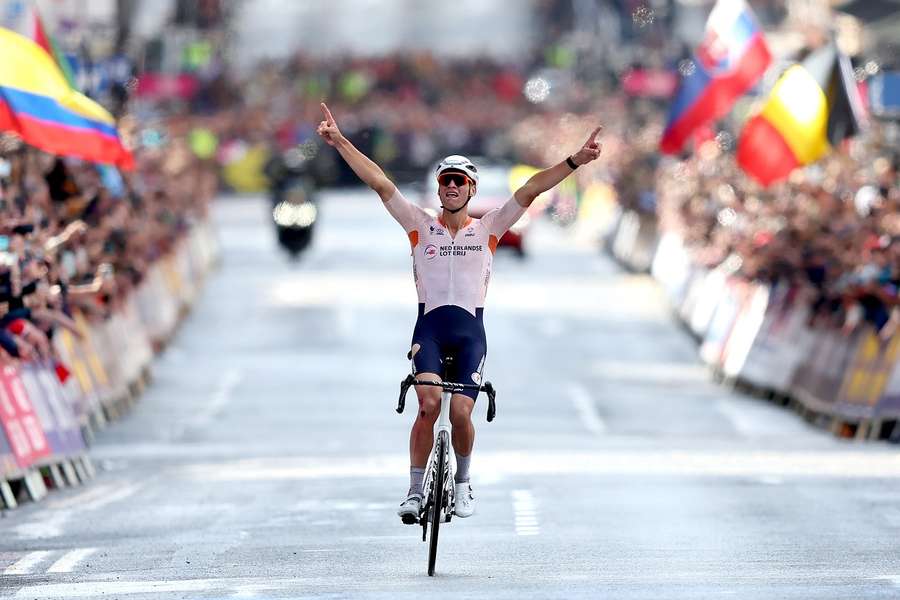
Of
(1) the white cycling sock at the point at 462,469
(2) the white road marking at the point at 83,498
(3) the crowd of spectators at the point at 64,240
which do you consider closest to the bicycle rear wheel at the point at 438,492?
(1) the white cycling sock at the point at 462,469

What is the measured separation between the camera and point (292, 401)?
2727 cm

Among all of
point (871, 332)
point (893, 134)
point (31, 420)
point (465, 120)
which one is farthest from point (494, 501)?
point (465, 120)

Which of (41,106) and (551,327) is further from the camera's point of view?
(551,327)

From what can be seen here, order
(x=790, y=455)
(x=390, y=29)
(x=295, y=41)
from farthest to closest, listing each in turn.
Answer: (x=390, y=29)
(x=295, y=41)
(x=790, y=455)

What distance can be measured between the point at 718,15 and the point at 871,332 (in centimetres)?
1045

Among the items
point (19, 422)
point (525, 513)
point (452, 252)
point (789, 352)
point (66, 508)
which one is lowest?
point (789, 352)

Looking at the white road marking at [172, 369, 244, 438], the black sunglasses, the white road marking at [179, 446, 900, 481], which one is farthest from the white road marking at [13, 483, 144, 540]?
the white road marking at [172, 369, 244, 438]

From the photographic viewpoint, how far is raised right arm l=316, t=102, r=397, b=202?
13.6 m

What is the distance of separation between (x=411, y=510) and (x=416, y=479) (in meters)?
0.27

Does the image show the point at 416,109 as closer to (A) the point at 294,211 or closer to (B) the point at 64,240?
(A) the point at 294,211

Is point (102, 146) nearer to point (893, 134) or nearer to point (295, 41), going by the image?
point (893, 134)

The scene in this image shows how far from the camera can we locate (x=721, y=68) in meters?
32.8

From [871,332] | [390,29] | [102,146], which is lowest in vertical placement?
[390,29]


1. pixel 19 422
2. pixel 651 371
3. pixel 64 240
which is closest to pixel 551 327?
pixel 651 371
